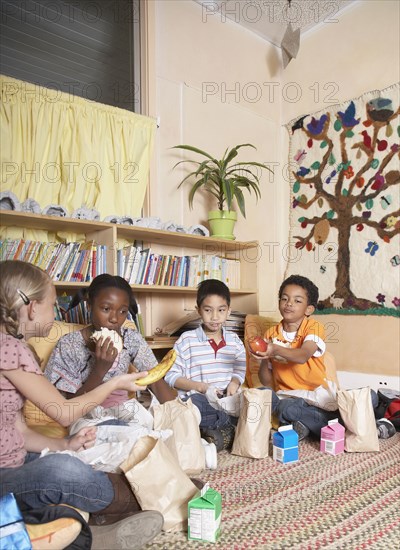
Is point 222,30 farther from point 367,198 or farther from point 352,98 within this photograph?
point 367,198

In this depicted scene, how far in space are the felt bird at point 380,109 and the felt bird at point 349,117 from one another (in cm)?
11

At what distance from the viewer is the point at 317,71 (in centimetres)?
387

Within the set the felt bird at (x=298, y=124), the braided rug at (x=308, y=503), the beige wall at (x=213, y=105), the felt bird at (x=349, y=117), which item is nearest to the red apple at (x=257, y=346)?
the braided rug at (x=308, y=503)

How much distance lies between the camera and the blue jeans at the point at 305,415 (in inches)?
85.7

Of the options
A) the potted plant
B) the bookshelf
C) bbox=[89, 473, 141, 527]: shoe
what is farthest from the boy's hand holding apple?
the potted plant

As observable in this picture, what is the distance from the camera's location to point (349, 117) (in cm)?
356

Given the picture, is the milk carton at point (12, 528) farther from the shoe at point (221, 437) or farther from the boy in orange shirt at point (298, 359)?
the boy in orange shirt at point (298, 359)

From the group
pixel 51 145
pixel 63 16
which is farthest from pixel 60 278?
pixel 63 16

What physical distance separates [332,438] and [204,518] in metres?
0.92

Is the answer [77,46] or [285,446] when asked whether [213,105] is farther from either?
[285,446]

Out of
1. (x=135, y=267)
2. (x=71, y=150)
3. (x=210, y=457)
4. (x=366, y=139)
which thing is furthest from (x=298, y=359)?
(x=366, y=139)

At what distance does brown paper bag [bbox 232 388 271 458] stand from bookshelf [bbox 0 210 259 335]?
1116 millimetres

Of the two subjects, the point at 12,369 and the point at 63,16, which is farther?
the point at 63,16

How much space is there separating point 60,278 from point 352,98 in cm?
252
